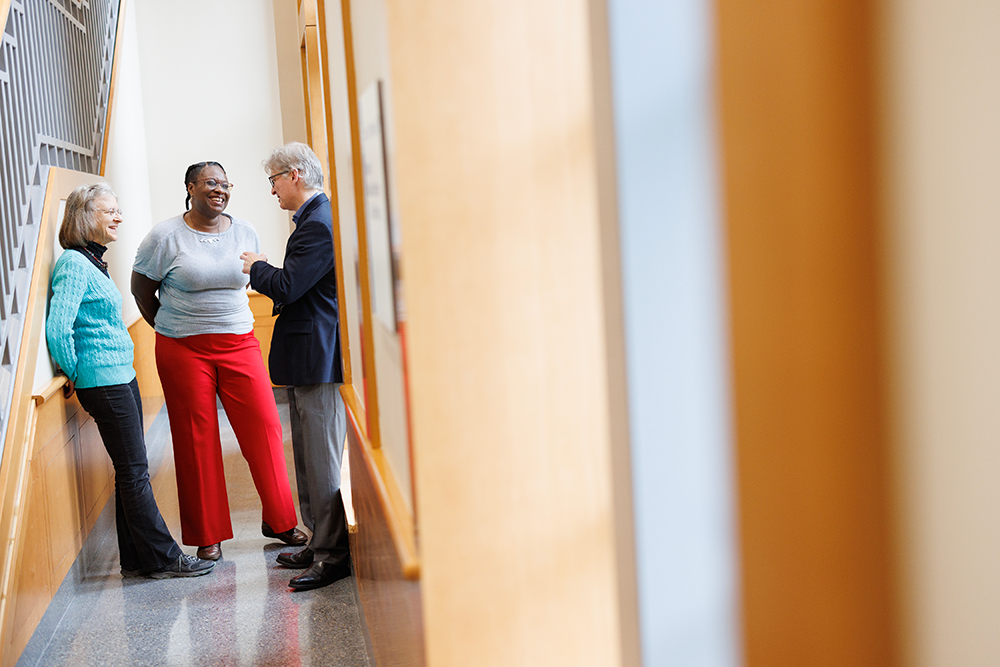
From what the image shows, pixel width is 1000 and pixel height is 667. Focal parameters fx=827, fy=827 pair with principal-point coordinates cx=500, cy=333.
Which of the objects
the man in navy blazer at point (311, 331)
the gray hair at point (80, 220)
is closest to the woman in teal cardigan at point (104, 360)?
the gray hair at point (80, 220)

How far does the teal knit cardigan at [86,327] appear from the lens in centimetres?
360

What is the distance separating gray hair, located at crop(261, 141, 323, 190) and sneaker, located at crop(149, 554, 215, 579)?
1.84 metres

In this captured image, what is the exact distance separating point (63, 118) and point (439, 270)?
4.44 metres

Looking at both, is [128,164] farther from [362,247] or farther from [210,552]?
[362,247]

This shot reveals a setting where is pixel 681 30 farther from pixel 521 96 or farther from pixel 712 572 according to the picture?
pixel 712 572

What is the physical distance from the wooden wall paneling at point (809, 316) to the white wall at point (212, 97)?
24.7 feet

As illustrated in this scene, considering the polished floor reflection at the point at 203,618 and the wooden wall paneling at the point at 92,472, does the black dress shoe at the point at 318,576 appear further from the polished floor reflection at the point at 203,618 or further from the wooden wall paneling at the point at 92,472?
the wooden wall paneling at the point at 92,472

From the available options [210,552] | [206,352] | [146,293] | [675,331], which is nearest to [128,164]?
[146,293]

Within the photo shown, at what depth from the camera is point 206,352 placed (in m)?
3.78

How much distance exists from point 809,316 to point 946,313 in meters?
0.20

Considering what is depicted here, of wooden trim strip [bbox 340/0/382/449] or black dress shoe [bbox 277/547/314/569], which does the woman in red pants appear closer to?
black dress shoe [bbox 277/547/314/569]

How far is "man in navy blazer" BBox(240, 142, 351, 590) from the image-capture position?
335cm

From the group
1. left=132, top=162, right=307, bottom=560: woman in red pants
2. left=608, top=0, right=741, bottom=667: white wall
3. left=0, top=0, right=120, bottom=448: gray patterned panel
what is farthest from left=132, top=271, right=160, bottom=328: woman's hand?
left=608, top=0, right=741, bottom=667: white wall

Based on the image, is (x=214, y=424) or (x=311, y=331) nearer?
(x=311, y=331)
